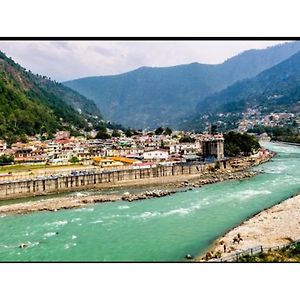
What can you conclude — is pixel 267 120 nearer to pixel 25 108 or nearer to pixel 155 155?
pixel 155 155

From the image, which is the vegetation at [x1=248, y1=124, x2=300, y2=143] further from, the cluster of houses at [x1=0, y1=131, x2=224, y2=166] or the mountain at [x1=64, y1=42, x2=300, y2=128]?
the cluster of houses at [x1=0, y1=131, x2=224, y2=166]

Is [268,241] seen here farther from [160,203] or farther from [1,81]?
[1,81]

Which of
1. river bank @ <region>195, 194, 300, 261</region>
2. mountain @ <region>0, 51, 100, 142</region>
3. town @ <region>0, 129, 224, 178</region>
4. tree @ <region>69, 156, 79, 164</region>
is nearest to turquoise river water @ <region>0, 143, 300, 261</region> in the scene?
river bank @ <region>195, 194, 300, 261</region>

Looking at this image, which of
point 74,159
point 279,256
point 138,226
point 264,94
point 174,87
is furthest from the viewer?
point 264,94

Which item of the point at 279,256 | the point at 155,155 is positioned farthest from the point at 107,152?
the point at 279,256

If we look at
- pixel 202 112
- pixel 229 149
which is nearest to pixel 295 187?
pixel 229 149

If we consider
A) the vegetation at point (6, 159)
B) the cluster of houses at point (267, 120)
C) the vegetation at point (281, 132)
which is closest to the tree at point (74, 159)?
the vegetation at point (6, 159)

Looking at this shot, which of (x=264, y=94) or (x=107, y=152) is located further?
(x=264, y=94)
